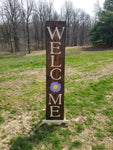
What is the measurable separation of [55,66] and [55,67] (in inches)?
0.8

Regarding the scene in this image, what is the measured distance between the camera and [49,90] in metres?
2.30

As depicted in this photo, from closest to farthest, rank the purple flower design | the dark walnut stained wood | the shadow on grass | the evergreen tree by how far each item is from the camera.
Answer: the shadow on grass → the dark walnut stained wood → the purple flower design → the evergreen tree

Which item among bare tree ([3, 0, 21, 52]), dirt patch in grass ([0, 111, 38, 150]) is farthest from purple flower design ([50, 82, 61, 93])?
bare tree ([3, 0, 21, 52])

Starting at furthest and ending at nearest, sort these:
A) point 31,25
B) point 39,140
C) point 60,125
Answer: point 31,25 < point 60,125 < point 39,140

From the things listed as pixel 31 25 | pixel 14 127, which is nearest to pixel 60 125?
pixel 14 127

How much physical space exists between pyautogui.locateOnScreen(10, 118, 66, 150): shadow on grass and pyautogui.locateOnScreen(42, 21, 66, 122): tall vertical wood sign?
292mm

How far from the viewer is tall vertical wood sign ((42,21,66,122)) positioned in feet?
6.64

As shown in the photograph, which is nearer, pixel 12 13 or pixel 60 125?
pixel 60 125

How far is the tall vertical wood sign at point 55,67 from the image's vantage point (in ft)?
6.64

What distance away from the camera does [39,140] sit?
2.04m

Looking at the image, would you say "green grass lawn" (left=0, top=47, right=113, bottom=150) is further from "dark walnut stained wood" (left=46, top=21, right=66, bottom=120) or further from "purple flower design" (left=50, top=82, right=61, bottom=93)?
"purple flower design" (left=50, top=82, right=61, bottom=93)

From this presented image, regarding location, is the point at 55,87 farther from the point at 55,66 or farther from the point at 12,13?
the point at 12,13

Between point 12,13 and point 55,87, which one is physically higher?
point 12,13

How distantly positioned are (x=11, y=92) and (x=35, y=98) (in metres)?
0.99
